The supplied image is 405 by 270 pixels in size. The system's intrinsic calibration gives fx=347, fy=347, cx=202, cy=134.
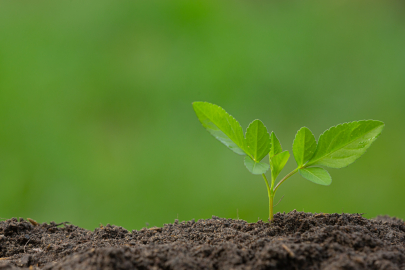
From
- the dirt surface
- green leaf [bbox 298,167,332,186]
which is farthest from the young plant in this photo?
the dirt surface

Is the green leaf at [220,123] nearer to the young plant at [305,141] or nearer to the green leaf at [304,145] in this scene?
the young plant at [305,141]

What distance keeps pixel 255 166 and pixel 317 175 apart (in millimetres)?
204

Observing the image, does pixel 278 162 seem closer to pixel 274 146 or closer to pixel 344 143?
pixel 274 146

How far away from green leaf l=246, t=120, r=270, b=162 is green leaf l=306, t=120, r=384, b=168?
17 centimetres

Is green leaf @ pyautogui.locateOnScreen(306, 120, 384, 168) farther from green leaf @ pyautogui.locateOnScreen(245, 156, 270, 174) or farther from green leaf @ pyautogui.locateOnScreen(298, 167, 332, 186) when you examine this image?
green leaf @ pyautogui.locateOnScreen(245, 156, 270, 174)

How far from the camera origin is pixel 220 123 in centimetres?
109

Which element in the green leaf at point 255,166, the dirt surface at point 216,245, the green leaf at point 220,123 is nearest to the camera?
the dirt surface at point 216,245

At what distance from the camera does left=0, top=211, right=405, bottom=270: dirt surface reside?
839mm

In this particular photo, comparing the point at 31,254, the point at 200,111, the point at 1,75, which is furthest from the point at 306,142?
the point at 1,75

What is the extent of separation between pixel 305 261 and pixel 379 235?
1.20 feet

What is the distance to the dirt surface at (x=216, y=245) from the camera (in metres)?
0.84

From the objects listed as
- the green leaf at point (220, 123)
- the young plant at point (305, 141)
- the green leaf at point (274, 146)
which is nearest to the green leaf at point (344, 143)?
the young plant at point (305, 141)

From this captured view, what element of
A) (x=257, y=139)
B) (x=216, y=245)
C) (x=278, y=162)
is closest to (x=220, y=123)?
(x=257, y=139)

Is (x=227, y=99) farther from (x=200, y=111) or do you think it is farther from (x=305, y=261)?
(x=305, y=261)
